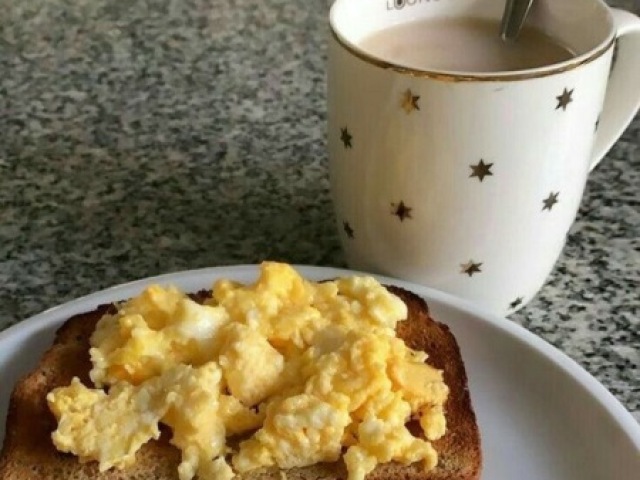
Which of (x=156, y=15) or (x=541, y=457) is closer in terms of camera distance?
(x=541, y=457)

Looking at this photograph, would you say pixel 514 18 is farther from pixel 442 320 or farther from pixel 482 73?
pixel 442 320

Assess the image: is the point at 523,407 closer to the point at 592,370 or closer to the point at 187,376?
the point at 592,370

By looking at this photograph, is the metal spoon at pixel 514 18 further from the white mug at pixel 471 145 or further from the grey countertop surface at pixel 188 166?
the grey countertop surface at pixel 188 166

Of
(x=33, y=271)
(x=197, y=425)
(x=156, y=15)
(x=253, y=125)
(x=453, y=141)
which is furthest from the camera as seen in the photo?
(x=156, y=15)

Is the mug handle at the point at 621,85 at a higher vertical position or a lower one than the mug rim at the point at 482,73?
lower

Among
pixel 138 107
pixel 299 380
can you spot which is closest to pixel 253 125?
pixel 138 107

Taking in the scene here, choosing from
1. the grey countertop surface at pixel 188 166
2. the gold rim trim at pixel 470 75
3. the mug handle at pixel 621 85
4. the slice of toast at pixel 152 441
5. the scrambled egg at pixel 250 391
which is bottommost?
the grey countertop surface at pixel 188 166

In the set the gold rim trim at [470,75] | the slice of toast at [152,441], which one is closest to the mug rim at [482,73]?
the gold rim trim at [470,75]
